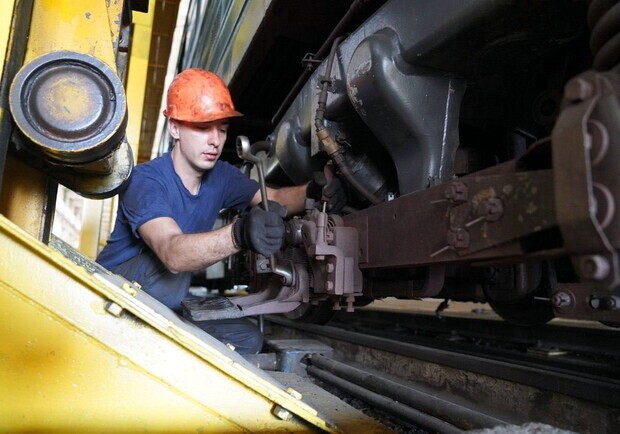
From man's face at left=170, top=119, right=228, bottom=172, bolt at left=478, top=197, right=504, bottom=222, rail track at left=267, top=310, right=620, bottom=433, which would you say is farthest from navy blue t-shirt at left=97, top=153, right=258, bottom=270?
bolt at left=478, top=197, right=504, bottom=222

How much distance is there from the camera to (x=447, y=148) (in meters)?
1.49

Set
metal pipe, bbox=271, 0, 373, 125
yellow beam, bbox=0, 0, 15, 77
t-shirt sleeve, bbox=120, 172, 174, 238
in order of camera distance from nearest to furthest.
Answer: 1. yellow beam, bbox=0, 0, 15, 77
2. metal pipe, bbox=271, 0, 373, 125
3. t-shirt sleeve, bbox=120, 172, 174, 238

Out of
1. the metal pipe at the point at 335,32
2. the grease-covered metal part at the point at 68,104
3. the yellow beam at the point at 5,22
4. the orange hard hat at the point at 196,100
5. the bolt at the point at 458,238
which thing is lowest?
the bolt at the point at 458,238

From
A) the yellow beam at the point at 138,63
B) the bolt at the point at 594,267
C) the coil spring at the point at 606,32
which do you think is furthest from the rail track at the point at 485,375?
the yellow beam at the point at 138,63

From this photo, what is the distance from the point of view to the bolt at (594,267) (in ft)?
2.21

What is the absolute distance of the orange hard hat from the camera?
2170 mm

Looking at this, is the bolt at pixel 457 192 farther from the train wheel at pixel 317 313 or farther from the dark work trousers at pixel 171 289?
the train wheel at pixel 317 313

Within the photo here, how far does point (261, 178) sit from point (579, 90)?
1.33m

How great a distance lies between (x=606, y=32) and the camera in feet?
2.70

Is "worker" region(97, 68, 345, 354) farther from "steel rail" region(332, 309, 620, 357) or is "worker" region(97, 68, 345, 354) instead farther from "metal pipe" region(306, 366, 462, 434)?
"steel rail" region(332, 309, 620, 357)

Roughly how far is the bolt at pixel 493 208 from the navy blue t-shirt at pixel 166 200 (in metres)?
1.35

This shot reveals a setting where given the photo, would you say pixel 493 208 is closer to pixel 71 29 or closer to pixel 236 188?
pixel 71 29

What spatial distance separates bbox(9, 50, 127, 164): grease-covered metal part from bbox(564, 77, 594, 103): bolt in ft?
3.31

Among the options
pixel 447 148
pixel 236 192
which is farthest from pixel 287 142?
pixel 447 148
